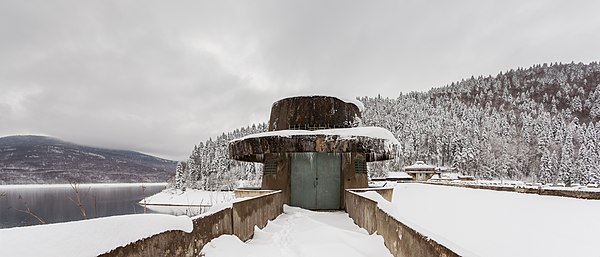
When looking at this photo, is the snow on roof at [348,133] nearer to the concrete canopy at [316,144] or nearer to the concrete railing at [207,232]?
the concrete canopy at [316,144]

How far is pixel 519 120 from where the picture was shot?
12838 centimetres

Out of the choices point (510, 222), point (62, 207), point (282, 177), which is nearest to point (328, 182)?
point (282, 177)

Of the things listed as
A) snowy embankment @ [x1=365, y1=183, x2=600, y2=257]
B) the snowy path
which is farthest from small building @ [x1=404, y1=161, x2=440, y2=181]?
the snowy path

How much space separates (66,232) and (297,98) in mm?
13250

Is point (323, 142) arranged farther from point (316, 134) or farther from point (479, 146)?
point (479, 146)

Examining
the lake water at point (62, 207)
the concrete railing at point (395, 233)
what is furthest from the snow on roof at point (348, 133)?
the lake water at point (62, 207)

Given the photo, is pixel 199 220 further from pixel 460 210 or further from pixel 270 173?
pixel 460 210

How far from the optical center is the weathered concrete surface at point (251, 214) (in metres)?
6.91

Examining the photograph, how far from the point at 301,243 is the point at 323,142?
5.92m

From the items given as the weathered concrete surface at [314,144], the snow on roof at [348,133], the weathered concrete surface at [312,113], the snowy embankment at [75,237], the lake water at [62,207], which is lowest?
the lake water at [62,207]

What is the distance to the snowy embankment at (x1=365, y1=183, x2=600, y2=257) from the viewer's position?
35.8 feet

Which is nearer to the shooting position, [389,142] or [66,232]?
[66,232]

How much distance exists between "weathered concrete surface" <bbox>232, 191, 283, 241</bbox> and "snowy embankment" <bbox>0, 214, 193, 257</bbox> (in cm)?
338

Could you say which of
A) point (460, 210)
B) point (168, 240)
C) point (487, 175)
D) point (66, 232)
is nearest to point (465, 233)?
point (460, 210)
